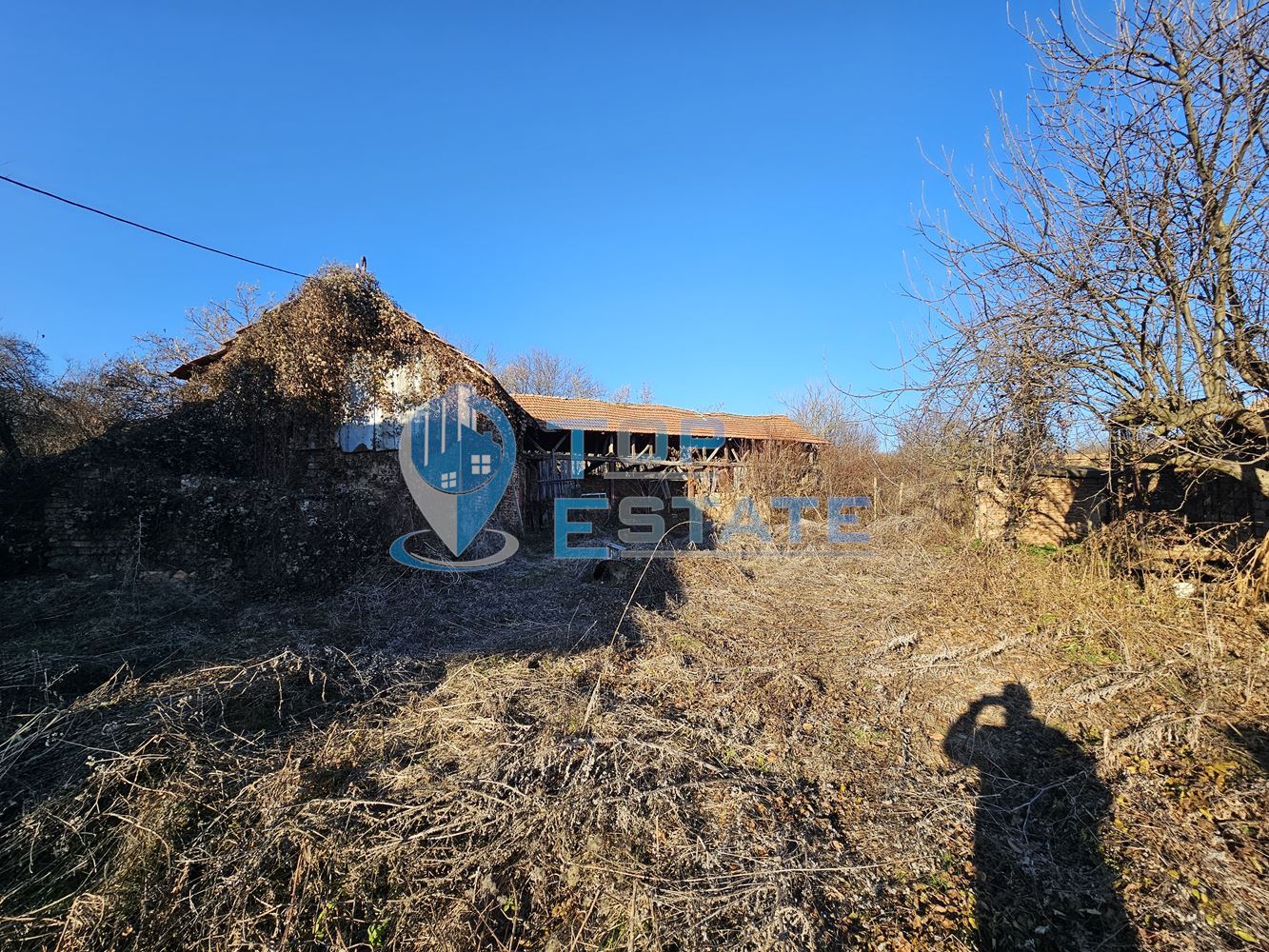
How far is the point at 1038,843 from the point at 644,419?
14659mm

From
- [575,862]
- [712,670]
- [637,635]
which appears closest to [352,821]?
[575,862]

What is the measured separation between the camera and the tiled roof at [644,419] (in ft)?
49.9

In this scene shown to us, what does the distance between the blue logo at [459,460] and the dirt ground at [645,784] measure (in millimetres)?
4853

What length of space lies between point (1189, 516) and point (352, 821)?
30.4ft

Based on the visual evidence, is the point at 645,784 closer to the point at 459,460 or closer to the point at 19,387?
the point at 459,460

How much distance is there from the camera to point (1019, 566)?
655cm

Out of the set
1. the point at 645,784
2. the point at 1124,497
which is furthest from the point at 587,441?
the point at 645,784

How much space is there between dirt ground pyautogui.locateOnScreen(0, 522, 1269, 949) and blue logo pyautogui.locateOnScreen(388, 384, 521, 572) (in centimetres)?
485

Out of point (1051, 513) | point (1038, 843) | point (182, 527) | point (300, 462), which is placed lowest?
point (1038, 843)

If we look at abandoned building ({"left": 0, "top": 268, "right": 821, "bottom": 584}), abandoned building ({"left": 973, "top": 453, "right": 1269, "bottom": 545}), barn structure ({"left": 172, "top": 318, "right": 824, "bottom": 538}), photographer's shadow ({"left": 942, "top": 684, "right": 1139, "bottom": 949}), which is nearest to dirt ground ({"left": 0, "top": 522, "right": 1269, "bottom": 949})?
photographer's shadow ({"left": 942, "top": 684, "right": 1139, "bottom": 949})

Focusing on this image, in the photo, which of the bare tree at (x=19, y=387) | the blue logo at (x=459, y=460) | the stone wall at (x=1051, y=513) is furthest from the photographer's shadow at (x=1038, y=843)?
the bare tree at (x=19, y=387)

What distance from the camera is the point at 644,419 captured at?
1683 cm

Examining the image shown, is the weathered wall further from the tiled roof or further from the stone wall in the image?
the stone wall

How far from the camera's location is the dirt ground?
2.22 metres
